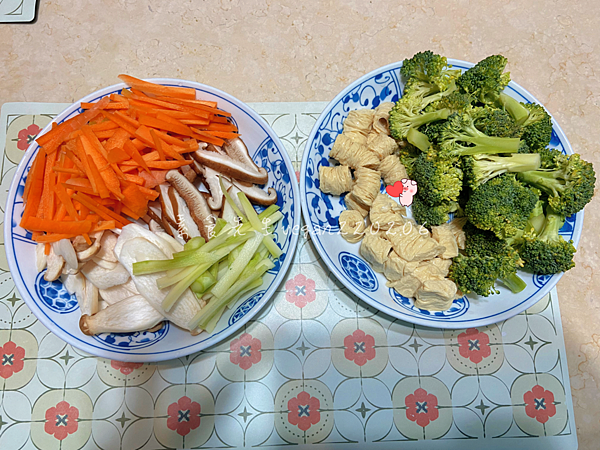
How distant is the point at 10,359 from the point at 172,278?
1039mm

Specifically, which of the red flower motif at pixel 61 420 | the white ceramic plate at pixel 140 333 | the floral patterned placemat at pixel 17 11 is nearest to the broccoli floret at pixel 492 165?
the white ceramic plate at pixel 140 333

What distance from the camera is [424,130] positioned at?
167 cm

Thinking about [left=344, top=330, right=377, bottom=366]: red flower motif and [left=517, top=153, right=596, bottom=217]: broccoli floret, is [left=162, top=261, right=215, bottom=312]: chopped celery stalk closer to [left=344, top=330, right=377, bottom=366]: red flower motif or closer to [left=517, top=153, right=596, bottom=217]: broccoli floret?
[left=344, top=330, right=377, bottom=366]: red flower motif

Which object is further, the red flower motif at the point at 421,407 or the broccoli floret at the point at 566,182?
the red flower motif at the point at 421,407

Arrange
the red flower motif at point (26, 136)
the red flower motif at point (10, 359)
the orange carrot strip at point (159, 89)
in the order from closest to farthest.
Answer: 1. the orange carrot strip at point (159, 89)
2. the red flower motif at point (10, 359)
3. the red flower motif at point (26, 136)

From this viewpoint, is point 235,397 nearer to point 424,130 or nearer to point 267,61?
point 424,130

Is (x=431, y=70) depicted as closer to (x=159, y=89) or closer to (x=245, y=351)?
(x=159, y=89)

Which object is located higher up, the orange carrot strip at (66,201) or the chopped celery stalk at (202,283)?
the orange carrot strip at (66,201)

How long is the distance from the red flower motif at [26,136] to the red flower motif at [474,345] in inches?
98.3

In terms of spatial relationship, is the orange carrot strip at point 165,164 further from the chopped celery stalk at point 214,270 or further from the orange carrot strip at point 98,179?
the chopped celery stalk at point 214,270

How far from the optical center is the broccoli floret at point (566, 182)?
1.50m

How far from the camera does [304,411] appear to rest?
1745 mm

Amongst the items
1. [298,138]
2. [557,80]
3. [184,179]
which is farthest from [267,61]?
[557,80]

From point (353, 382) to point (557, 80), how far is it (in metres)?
2.08
